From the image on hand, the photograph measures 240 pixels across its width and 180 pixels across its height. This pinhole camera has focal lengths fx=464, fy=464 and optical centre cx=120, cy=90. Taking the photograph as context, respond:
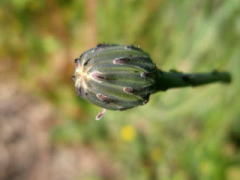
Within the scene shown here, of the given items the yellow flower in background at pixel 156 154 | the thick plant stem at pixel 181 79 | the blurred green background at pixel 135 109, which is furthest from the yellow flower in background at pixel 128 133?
the thick plant stem at pixel 181 79

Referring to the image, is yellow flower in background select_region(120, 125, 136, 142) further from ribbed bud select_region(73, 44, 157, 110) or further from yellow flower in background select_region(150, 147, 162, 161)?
ribbed bud select_region(73, 44, 157, 110)

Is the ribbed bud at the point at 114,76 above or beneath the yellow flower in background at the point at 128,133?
beneath

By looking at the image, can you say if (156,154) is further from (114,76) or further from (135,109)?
(114,76)

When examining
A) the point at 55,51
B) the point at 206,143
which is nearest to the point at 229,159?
the point at 206,143

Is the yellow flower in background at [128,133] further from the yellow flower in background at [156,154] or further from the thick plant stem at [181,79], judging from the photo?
the thick plant stem at [181,79]

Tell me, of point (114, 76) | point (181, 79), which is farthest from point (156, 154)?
point (114, 76)

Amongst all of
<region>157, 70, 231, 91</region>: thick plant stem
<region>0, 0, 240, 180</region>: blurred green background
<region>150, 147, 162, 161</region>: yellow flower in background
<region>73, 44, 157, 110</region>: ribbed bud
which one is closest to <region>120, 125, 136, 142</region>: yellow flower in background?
<region>0, 0, 240, 180</region>: blurred green background

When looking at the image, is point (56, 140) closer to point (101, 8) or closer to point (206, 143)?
point (101, 8)
